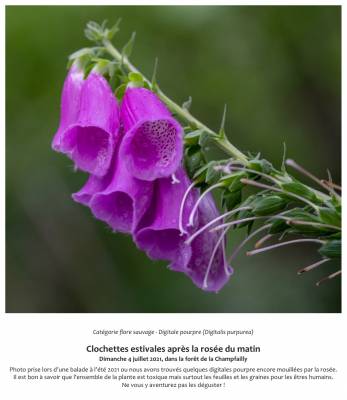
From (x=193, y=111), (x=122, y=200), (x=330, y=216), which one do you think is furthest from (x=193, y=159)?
(x=193, y=111)

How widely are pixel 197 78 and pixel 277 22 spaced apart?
53cm

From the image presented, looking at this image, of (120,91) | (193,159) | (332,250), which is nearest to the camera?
(332,250)

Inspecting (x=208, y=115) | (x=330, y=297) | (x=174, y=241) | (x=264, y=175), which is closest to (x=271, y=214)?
(x=264, y=175)

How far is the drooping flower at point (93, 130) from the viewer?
1.17 meters

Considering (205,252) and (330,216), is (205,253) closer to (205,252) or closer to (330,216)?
(205,252)

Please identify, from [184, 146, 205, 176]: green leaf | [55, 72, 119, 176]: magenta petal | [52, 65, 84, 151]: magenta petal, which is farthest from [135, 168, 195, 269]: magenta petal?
[52, 65, 84, 151]: magenta petal

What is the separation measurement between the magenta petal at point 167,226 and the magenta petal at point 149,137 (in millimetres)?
54

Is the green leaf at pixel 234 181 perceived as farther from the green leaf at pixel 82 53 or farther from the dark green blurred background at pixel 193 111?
the dark green blurred background at pixel 193 111

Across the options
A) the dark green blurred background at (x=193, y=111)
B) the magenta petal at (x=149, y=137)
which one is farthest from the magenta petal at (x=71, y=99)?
the dark green blurred background at (x=193, y=111)

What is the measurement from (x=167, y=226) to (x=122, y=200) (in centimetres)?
11

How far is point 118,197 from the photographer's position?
118 cm

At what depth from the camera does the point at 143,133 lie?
46.4 inches

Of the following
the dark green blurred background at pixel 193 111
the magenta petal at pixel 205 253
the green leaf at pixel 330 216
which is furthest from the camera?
the dark green blurred background at pixel 193 111
